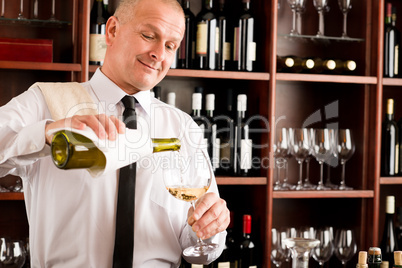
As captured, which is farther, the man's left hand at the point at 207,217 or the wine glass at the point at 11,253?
the wine glass at the point at 11,253

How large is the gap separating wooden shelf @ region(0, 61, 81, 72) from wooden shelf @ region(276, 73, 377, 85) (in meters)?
0.91

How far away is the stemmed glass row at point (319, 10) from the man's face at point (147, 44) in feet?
3.52

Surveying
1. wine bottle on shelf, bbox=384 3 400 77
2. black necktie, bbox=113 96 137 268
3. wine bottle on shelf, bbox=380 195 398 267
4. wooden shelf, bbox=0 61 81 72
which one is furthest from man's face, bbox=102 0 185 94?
wine bottle on shelf, bbox=380 195 398 267

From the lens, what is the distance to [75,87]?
5.08 ft

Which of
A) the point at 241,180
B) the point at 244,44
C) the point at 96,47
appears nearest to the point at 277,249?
the point at 241,180

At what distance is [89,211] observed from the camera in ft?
4.86

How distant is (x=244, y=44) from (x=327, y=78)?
43 centimetres

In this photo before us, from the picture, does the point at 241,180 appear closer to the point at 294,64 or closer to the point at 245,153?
the point at 245,153

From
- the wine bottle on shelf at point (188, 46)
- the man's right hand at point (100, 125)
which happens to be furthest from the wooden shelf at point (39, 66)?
the man's right hand at point (100, 125)

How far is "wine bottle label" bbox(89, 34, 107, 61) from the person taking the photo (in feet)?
6.98

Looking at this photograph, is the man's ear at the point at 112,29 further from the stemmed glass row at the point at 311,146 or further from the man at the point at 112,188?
the stemmed glass row at the point at 311,146

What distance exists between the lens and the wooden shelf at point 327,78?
2.34 m

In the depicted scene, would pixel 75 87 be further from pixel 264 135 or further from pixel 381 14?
pixel 381 14

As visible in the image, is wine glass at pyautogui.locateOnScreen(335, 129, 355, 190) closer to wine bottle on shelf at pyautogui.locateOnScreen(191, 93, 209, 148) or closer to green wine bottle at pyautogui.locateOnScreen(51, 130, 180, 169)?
wine bottle on shelf at pyautogui.locateOnScreen(191, 93, 209, 148)
